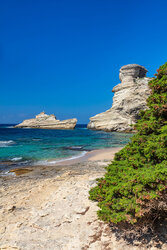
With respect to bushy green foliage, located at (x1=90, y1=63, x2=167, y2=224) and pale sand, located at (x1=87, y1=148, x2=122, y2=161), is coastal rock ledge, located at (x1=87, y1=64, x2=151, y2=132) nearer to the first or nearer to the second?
pale sand, located at (x1=87, y1=148, x2=122, y2=161)

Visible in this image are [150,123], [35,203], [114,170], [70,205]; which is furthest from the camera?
[35,203]

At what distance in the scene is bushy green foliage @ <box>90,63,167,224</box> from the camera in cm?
313

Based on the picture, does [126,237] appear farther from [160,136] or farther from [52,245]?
[160,136]

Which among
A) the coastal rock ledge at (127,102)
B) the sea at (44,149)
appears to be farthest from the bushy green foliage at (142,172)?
the coastal rock ledge at (127,102)

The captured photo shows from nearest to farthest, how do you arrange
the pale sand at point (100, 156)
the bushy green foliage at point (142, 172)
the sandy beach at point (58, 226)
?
the bushy green foliage at point (142, 172) < the sandy beach at point (58, 226) < the pale sand at point (100, 156)

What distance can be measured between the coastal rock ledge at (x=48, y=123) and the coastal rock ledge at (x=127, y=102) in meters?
19.8

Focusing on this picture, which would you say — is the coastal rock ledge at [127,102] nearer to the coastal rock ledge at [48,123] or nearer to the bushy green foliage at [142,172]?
the coastal rock ledge at [48,123]

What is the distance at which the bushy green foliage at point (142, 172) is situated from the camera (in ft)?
10.3

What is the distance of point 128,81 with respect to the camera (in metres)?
59.6

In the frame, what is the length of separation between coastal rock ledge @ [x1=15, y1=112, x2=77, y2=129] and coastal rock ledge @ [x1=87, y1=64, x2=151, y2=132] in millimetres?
19759

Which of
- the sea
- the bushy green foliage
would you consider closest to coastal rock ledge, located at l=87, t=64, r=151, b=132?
the sea

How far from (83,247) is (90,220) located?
77 centimetres

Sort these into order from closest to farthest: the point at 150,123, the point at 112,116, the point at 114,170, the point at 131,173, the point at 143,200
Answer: the point at 143,200, the point at 131,173, the point at 150,123, the point at 114,170, the point at 112,116

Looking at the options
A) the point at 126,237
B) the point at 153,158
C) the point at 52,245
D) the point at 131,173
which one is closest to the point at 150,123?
the point at 153,158
